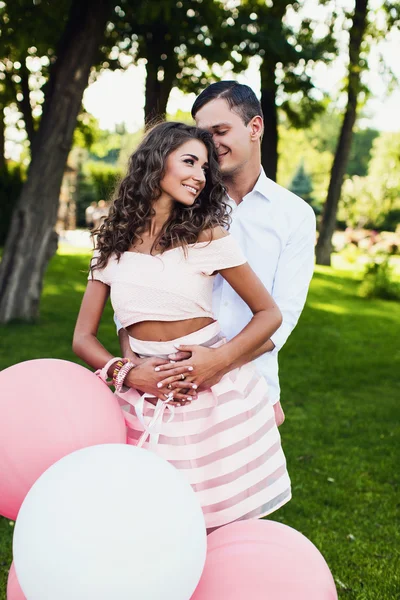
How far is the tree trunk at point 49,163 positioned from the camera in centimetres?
869

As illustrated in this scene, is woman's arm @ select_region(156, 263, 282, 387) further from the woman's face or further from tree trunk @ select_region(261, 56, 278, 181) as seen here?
tree trunk @ select_region(261, 56, 278, 181)

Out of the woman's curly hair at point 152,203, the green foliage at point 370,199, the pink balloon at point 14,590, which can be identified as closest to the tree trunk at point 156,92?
the woman's curly hair at point 152,203

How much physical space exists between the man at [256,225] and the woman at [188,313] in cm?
25

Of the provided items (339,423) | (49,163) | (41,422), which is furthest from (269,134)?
(41,422)

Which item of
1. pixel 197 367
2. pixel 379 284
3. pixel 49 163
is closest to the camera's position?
pixel 197 367

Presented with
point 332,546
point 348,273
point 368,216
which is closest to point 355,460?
point 332,546

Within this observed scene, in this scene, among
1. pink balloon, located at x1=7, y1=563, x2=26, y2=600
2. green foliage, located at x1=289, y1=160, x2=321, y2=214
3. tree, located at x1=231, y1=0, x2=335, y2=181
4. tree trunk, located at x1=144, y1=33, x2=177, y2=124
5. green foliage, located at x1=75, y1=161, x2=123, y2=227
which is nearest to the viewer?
pink balloon, located at x1=7, y1=563, x2=26, y2=600

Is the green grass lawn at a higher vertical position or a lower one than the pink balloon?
lower

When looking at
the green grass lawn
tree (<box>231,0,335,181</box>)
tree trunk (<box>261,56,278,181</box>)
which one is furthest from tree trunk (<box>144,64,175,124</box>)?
the green grass lawn

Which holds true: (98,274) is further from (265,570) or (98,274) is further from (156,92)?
(156,92)

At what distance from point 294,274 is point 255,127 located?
1.90 feet

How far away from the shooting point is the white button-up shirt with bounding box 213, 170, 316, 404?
2.48 m

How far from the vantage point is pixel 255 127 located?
8.41ft

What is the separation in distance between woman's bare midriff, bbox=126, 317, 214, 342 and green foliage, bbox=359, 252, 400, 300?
13064 millimetres
